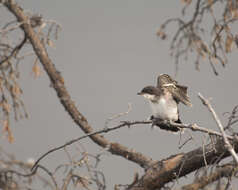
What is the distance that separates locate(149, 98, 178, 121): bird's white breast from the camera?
245cm

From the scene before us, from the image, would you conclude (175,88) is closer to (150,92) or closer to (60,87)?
(150,92)

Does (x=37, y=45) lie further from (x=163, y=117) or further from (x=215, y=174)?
(x=215, y=174)

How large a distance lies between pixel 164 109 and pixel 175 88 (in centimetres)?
13

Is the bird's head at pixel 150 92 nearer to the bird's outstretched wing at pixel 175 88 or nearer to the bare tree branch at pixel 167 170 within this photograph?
the bird's outstretched wing at pixel 175 88

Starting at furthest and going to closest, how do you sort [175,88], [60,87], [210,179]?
[60,87]
[175,88]
[210,179]

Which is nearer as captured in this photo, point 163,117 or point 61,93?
point 163,117

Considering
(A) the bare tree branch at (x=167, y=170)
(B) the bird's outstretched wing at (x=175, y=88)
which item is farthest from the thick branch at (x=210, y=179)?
(B) the bird's outstretched wing at (x=175, y=88)

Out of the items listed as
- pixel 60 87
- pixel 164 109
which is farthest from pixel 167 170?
pixel 60 87

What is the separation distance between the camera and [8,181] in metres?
2.29

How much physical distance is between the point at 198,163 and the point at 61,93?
0.99 m

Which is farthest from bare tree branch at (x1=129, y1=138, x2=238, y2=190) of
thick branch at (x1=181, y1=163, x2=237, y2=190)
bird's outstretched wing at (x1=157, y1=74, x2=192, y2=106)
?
bird's outstretched wing at (x1=157, y1=74, x2=192, y2=106)

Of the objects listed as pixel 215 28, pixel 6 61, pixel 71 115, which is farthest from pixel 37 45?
pixel 215 28

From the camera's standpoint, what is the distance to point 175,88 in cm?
241

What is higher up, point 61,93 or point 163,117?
point 61,93
